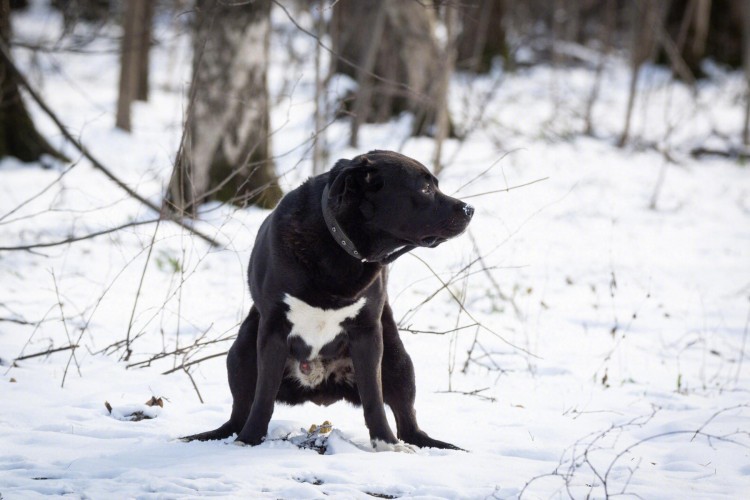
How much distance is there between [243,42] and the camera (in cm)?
840

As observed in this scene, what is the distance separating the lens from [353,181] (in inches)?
137

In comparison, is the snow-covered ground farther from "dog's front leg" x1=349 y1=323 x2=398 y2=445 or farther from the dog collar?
the dog collar

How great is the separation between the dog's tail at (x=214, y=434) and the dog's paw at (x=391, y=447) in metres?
0.67

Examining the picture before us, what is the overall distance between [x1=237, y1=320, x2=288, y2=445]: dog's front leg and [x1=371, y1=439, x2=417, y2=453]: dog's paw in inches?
19.0

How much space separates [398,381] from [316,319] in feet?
1.91

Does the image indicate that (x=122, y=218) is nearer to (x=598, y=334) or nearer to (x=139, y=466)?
(x=598, y=334)

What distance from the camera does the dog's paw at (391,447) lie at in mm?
3559

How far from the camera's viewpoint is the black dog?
349cm

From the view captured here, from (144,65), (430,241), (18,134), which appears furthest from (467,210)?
(144,65)

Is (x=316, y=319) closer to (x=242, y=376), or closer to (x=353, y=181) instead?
(x=242, y=376)

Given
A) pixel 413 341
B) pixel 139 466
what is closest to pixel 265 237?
pixel 139 466

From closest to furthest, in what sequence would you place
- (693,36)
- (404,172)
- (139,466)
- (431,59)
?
1. (139,466)
2. (404,172)
3. (431,59)
4. (693,36)

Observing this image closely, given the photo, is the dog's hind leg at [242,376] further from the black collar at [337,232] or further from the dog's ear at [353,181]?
the dog's ear at [353,181]

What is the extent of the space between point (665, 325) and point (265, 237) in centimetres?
420
